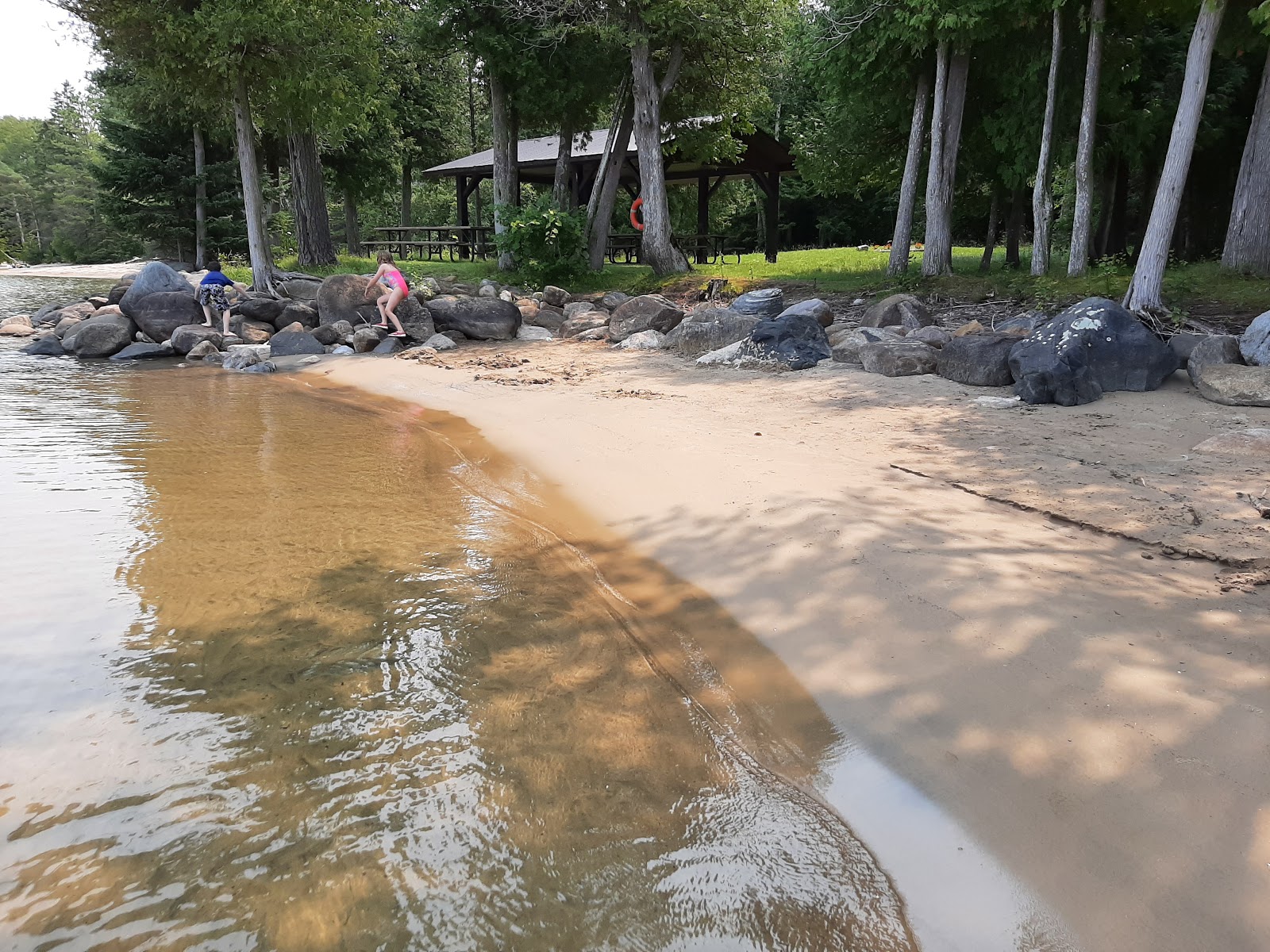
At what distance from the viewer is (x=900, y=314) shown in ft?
37.9

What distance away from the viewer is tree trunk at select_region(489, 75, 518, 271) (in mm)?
19297

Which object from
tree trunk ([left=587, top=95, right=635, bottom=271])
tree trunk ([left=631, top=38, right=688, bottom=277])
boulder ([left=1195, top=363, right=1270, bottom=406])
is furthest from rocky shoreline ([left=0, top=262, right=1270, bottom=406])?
tree trunk ([left=587, top=95, right=635, bottom=271])

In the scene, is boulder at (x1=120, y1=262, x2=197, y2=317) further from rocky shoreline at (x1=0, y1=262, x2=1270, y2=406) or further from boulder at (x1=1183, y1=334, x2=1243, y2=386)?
boulder at (x1=1183, y1=334, x2=1243, y2=386)

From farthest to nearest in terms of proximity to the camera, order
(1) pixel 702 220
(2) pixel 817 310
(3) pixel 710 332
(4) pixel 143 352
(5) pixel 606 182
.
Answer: (1) pixel 702 220
(5) pixel 606 182
(4) pixel 143 352
(2) pixel 817 310
(3) pixel 710 332

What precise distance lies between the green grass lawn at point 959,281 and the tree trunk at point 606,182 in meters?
0.59

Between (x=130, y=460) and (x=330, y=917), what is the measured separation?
19.6 feet

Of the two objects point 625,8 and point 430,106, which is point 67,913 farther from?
point 430,106

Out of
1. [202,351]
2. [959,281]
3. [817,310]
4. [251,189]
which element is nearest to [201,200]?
[251,189]

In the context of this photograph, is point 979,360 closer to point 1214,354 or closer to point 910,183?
point 1214,354

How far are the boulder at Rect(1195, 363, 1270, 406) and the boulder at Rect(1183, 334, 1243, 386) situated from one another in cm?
10

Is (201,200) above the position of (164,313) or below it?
above

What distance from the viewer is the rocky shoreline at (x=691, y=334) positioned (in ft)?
25.2

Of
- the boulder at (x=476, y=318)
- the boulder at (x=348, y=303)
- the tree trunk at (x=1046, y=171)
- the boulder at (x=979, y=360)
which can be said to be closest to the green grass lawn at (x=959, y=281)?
the tree trunk at (x=1046, y=171)

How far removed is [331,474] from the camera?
6492mm
